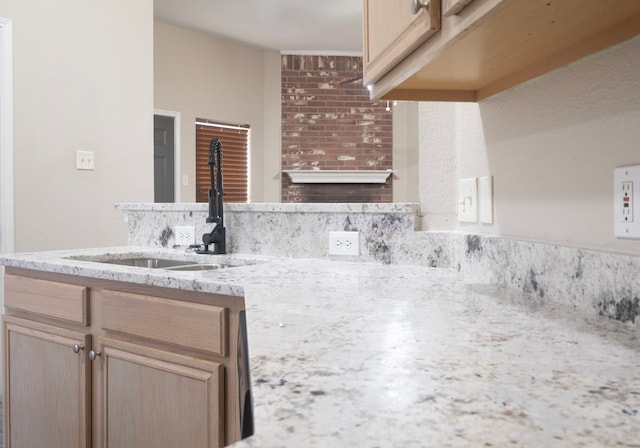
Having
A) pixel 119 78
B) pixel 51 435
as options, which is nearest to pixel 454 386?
pixel 51 435

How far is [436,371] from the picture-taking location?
629 millimetres

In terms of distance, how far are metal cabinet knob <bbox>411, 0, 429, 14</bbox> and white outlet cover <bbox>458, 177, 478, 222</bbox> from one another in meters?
0.59

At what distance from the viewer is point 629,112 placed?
0.89 metres

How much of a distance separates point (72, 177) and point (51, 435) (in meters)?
1.72

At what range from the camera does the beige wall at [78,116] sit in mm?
2936

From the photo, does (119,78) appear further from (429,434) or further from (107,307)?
(429,434)

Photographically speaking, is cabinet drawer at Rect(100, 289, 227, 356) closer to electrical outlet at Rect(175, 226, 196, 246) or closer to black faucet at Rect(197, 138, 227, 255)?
black faucet at Rect(197, 138, 227, 255)

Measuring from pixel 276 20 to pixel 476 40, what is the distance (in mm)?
4536

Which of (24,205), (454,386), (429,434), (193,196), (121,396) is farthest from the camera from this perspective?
(193,196)

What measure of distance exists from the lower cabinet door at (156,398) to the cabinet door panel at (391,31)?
80 cm

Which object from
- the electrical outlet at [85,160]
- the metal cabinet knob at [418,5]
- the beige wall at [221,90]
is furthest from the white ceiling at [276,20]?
the metal cabinet knob at [418,5]

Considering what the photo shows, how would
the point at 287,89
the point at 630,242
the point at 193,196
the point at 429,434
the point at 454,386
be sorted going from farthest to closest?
the point at 287,89 < the point at 193,196 < the point at 630,242 < the point at 454,386 < the point at 429,434

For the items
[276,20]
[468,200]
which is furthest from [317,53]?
[468,200]

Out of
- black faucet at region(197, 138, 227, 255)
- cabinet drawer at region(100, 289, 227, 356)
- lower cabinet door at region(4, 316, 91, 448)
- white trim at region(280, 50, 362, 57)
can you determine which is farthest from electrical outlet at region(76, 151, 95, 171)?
white trim at region(280, 50, 362, 57)
